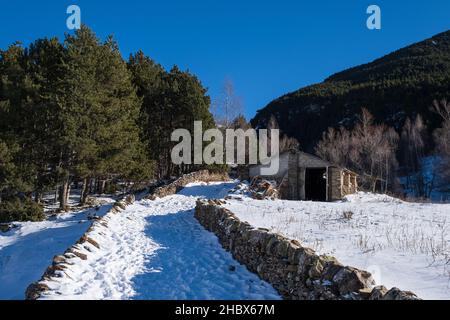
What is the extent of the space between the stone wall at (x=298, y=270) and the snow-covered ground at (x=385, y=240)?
781 millimetres

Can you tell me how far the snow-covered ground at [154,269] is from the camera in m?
6.82

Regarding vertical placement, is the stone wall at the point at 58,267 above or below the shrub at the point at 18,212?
above

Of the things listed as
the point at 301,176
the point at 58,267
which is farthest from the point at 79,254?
the point at 301,176

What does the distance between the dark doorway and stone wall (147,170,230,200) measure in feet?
30.2

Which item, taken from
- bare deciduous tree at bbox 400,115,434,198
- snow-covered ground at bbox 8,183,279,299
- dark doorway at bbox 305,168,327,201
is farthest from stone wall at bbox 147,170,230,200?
bare deciduous tree at bbox 400,115,434,198

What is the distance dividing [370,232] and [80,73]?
20.2 meters

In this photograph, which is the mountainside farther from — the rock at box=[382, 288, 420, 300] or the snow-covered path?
the rock at box=[382, 288, 420, 300]

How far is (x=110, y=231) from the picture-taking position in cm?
1216

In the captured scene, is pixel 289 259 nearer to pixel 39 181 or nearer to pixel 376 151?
pixel 39 181

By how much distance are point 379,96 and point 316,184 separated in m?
54.6

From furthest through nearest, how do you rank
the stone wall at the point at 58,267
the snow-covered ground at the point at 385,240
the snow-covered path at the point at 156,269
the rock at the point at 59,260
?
the rock at the point at 59,260
the snow-covered path at the point at 156,269
the stone wall at the point at 58,267
the snow-covered ground at the point at 385,240

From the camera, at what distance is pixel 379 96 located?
77125 millimetres

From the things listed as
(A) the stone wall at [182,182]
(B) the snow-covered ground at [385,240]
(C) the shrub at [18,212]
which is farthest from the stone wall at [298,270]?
(C) the shrub at [18,212]

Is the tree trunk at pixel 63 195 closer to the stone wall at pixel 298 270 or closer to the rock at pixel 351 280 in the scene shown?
the stone wall at pixel 298 270
